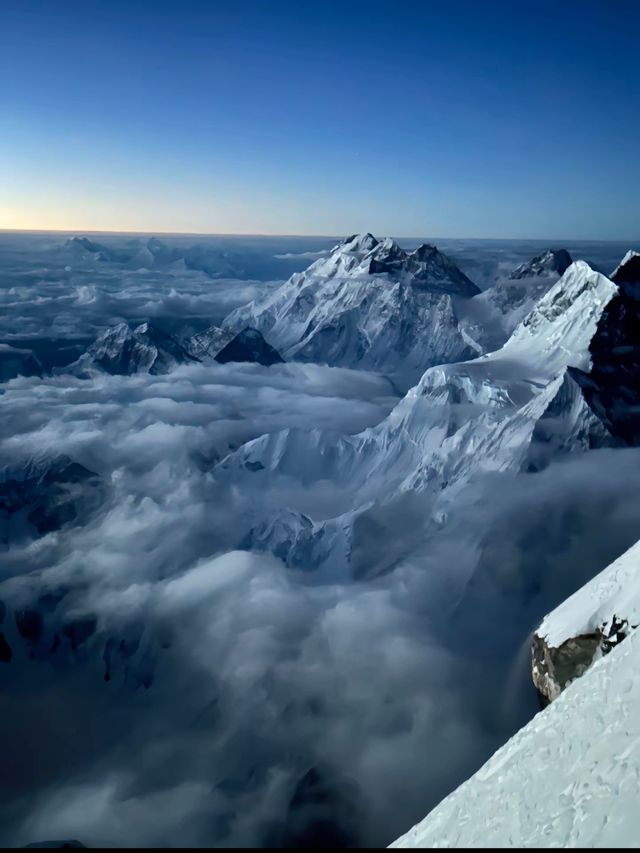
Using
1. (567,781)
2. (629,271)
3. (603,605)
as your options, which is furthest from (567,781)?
(629,271)

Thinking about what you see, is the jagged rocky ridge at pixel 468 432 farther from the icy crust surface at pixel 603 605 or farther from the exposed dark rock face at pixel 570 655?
the icy crust surface at pixel 603 605

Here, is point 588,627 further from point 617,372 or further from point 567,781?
point 617,372

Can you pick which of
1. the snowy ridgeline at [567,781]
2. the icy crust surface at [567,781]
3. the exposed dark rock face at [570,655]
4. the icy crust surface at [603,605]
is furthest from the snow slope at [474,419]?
the icy crust surface at [567,781]

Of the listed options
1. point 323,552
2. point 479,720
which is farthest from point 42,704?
point 479,720

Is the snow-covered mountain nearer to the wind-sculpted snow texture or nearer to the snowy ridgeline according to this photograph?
the wind-sculpted snow texture

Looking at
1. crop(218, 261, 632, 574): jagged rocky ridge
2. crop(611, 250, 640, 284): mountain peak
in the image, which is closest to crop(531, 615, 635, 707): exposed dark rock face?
crop(218, 261, 632, 574): jagged rocky ridge

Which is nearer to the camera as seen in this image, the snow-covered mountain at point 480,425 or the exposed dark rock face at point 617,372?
the snow-covered mountain at point 480,425
